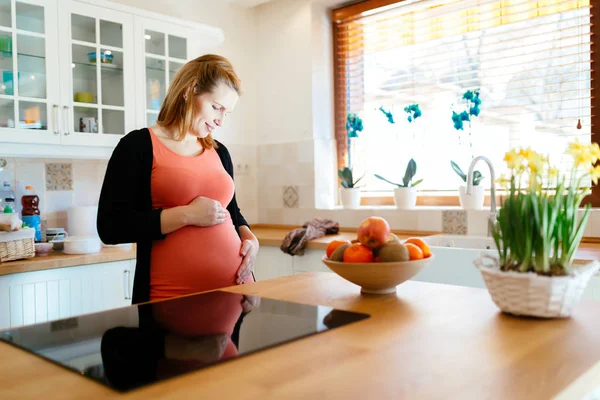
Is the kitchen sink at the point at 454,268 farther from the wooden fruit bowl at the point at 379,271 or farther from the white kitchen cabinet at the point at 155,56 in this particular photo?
the white kitchen cabinet at the point at 155,56

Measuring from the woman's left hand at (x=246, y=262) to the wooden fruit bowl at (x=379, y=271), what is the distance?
43 centimetres

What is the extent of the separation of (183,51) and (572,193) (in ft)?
8.54

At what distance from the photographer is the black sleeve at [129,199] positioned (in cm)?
154

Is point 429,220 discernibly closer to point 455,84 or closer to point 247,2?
point 455,84

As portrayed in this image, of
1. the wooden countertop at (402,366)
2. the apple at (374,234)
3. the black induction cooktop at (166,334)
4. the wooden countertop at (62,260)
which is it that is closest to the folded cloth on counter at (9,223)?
the wooden countertop at (62,260)

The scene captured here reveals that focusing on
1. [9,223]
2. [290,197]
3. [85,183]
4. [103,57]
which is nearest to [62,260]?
[9,223]

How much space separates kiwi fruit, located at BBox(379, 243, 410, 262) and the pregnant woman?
0.53m

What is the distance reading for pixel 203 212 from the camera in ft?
5.16

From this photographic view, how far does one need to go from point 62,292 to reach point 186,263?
3.73ft

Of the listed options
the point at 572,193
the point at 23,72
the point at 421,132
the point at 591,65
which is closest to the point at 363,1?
the point at 421,132

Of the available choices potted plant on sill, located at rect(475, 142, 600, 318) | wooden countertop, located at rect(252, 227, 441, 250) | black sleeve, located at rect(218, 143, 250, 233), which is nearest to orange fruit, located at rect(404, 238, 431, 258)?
potted plant on sill, located at rect(475, 142, 600, 318)

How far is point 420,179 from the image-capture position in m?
3.28

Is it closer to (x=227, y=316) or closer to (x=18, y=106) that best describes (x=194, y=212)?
(x=227, y=316)

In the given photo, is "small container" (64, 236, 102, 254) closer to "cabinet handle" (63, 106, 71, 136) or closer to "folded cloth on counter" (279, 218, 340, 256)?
"cabinet handle" (63, 106, 71, 136)
